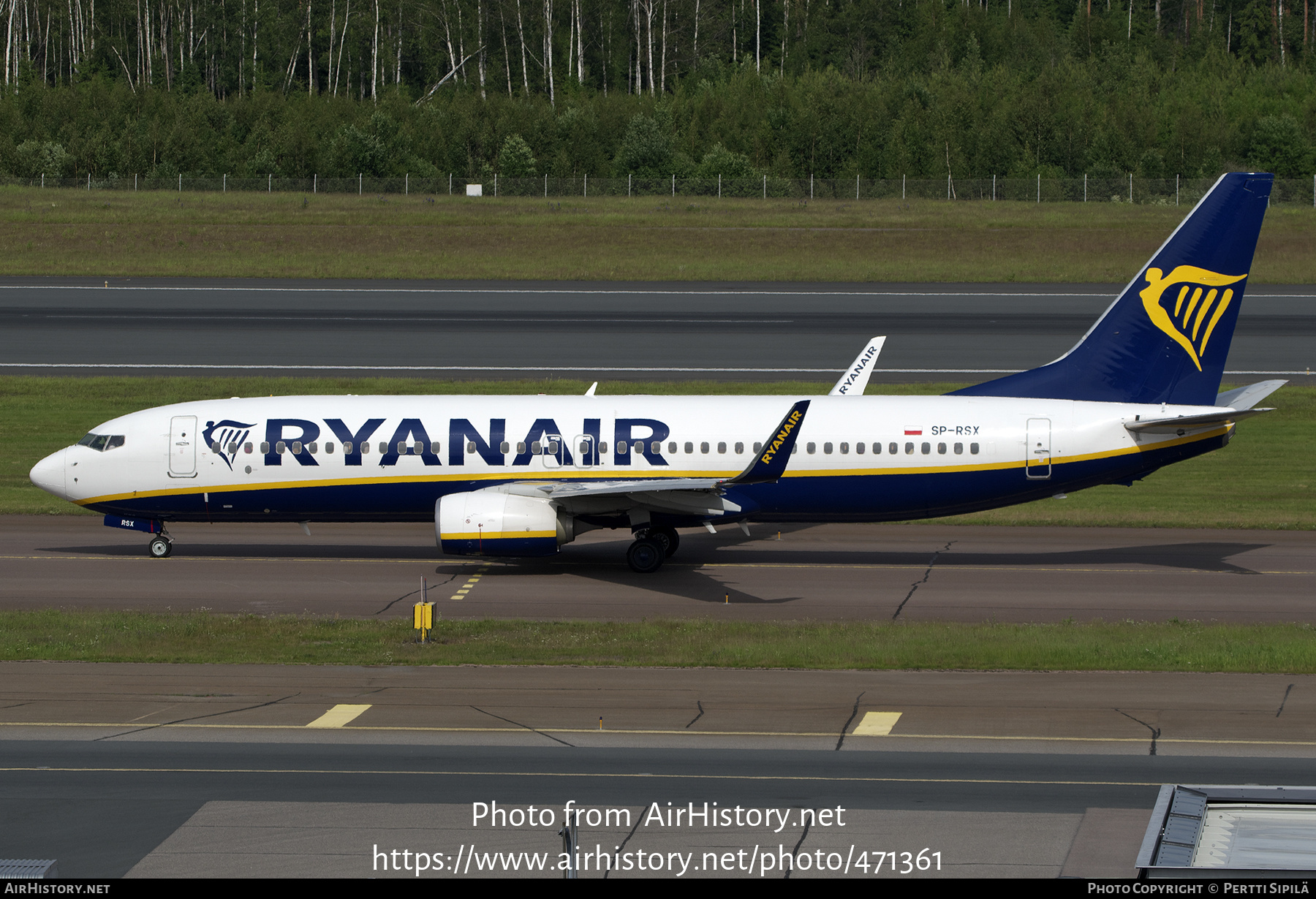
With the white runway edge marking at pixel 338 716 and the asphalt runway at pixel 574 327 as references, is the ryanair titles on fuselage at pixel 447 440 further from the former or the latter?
the asphalt runway at pixel 574 327

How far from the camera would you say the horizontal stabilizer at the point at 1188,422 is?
31.9m

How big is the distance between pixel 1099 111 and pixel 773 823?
4986 inches

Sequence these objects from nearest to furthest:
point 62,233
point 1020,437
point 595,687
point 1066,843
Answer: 1. point 1066,843
2. point 595,687
3. point 1020,437
4. point 62,233

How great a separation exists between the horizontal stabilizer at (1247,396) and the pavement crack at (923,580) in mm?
7578

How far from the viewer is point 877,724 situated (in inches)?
837

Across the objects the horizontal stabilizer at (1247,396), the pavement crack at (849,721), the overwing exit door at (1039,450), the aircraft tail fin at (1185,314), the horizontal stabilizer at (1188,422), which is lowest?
the pavement crack at (849,721)

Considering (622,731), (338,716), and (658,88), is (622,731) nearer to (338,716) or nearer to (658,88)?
(338,716)

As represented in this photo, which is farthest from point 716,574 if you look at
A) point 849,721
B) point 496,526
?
point 849,721

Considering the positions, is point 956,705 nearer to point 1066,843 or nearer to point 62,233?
point 1066,843

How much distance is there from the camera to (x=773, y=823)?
1688 cm

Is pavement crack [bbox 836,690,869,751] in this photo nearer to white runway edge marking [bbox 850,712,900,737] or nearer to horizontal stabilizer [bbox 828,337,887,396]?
white runway edge marking [bbox 850,712,900,737]

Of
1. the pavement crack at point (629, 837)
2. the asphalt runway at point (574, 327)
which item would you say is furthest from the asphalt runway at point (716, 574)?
the asphalt runway at point (574, 327)

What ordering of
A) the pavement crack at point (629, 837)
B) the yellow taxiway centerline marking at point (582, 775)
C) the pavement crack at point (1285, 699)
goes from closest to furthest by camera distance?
the pavement crack at point (629, 837), the yellow taxiway centerline marking at point (582, 775), the pavement crack at point (1285, 699)

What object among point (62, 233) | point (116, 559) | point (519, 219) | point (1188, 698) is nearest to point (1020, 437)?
point (1188, 698)
